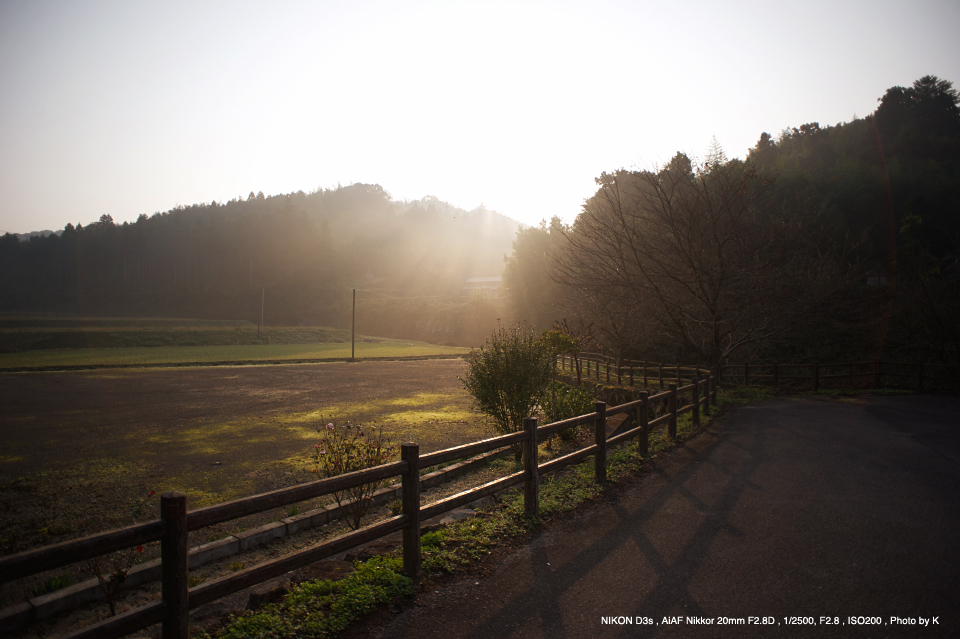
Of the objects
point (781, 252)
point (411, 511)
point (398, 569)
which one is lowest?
point (398, 569)

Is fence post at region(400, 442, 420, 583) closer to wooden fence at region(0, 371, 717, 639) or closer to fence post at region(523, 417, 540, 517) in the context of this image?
wooden fence at region(0, 371, 717, 639)

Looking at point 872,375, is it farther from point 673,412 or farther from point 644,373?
point 673,412

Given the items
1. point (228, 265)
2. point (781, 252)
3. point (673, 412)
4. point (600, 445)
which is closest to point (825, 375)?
point (781, 252)

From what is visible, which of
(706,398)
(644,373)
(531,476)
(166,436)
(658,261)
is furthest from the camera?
(644,373)

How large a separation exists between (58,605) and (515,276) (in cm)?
5188

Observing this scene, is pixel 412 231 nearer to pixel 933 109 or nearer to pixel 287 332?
pixel 287 332

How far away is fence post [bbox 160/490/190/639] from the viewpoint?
2.91 metres

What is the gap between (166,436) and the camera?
1263cm

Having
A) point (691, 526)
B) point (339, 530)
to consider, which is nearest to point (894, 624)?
point (691, 526)

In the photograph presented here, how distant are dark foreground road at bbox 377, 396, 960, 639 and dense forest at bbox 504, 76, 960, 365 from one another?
28.5 feet

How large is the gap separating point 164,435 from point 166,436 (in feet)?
0.58

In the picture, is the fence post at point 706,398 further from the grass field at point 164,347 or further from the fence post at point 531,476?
the grass field at point 164,347

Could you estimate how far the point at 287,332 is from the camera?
69688 millimetres

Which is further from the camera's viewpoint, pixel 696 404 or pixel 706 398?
pixel 706 398
